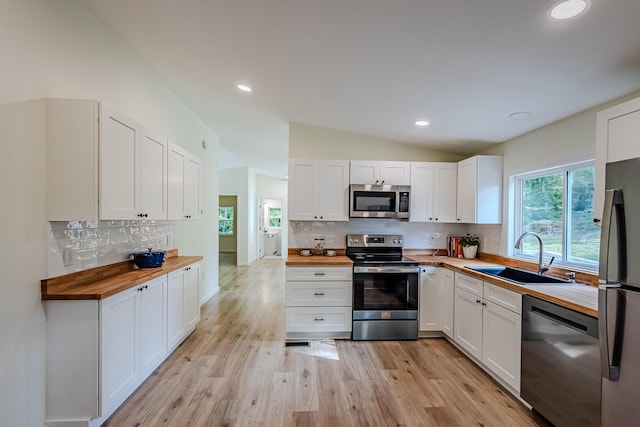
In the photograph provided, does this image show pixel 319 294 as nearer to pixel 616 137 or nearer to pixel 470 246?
pixel 470 246

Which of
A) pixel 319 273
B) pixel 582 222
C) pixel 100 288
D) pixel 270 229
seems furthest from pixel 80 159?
pixel 270 229

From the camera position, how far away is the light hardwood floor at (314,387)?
1.99m

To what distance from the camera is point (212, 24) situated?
194 centimetres

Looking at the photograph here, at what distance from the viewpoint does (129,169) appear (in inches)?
82.0

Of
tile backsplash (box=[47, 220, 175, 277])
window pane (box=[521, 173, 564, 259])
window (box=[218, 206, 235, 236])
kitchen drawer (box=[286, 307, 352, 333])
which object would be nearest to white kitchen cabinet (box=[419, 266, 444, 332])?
kitchen drawer (box=[286, 307, 352, 333])

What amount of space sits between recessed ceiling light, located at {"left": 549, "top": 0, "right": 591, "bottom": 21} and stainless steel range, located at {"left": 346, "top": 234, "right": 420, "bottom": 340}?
7.80 feet

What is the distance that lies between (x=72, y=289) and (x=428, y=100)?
311cm

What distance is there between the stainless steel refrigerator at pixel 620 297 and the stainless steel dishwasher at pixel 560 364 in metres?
0.12

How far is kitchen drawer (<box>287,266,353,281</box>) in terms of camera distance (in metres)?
3.19

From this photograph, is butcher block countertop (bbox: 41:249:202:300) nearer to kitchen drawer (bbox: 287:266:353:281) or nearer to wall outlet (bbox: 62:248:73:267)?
wall outlet (bbox: 62:248:73:267)

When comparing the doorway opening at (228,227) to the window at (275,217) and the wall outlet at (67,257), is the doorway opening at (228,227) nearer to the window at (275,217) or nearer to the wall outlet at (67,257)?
the window at (275,217)

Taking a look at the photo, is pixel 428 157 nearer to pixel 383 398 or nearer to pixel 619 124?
pixel 619 124

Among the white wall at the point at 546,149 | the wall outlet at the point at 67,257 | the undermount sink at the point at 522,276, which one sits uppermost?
the white wall at the point at 546,149

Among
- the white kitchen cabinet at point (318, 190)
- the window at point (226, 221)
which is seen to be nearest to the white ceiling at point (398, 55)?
the white kitchen cabinet at point (318, 190)
